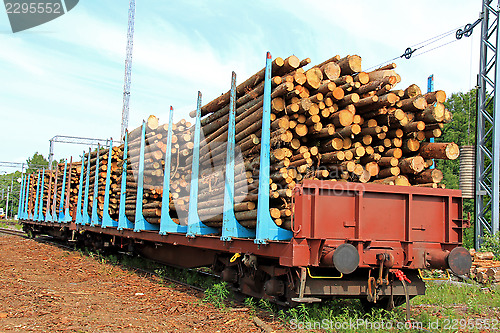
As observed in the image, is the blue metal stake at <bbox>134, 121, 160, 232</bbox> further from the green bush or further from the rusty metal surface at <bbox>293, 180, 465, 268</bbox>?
the green bush

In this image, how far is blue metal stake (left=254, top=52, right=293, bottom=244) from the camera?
239 inches

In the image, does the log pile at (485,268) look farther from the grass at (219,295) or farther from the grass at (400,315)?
the grass at (219,295)

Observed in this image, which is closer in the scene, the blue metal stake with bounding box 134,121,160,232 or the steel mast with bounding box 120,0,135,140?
the blue metal stake with bounding box 134,121,160,232

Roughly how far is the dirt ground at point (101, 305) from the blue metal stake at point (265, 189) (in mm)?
1190

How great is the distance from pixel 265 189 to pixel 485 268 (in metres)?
7.33

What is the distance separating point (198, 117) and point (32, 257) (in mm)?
8978

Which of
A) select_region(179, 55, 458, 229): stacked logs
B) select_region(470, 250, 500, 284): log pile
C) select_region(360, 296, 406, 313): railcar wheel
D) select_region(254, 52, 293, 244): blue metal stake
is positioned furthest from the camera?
select_region(470, 250, 500, 284): log pile

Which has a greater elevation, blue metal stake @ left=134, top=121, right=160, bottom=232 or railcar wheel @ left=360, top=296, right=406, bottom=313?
blue metal stake @ left=134, top=121, right=160, bottom=232

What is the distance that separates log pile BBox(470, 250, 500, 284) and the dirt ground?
677cm

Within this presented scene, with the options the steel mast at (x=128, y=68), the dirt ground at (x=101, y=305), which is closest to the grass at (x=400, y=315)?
the dirt ground at (x=101, y=305)

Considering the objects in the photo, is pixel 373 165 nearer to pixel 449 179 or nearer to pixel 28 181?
pixel 28 181

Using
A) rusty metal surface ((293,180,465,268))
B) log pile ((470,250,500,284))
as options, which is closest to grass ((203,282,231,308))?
rusty metal surface ((293,180,465,268))

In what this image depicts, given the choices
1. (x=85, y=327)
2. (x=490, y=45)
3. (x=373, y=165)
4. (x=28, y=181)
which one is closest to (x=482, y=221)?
(x=490, y=45)

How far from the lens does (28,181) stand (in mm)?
21938
